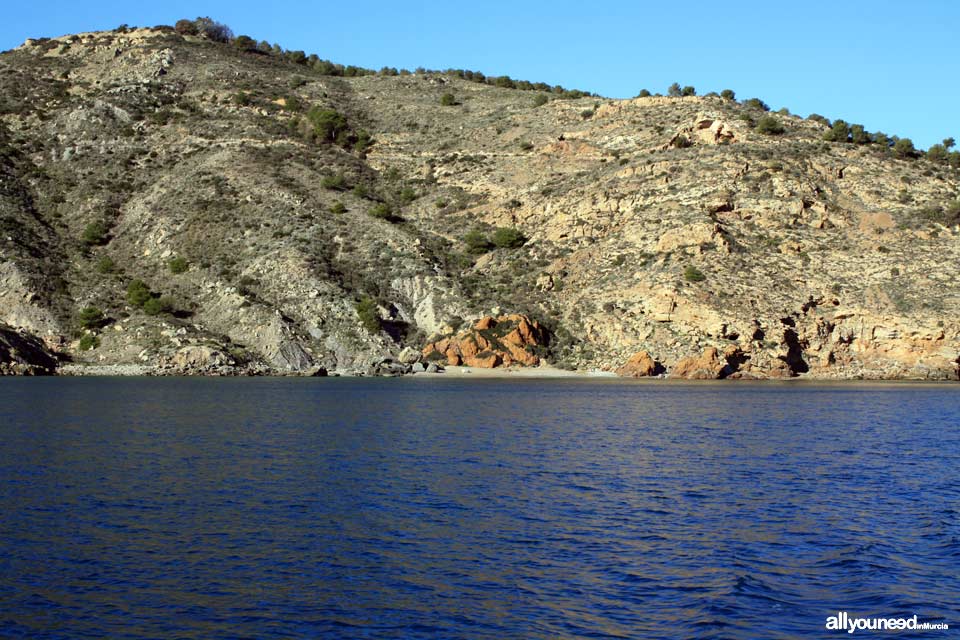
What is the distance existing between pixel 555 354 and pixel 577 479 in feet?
186

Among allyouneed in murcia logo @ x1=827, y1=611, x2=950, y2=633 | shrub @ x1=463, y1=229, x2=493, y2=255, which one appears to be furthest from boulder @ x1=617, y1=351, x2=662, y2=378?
allyouneed in murcia logo @ x1=827, y1=611, x2=950, y2=633

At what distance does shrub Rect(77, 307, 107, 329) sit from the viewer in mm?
83750

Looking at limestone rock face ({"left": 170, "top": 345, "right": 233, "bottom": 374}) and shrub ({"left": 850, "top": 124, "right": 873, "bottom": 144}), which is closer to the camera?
limestone rock face ({"left": 170, "top": 345, "right": 233, "bottom": 374})

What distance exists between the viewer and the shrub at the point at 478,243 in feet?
338

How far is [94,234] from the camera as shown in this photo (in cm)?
9962

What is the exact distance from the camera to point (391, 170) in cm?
12281

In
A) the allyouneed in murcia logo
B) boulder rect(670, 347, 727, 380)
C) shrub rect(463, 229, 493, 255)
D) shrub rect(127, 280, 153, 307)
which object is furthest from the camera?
shrub rect(463, 229, 493, 255)

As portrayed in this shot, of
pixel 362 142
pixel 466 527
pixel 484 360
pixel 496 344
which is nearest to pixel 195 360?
pixel 484 360

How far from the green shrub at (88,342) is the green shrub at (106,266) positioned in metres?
12.8

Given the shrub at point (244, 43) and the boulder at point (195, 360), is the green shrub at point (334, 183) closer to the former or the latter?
the boulder at point (195, 360)

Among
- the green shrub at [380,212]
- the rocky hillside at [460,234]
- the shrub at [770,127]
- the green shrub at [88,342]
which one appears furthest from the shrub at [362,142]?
the green shrub at [88,342]

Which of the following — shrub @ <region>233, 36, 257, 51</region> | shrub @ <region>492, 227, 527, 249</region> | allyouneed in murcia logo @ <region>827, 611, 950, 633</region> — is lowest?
allyouneed in murcia logo @ <region>827, 611, 950, 633</region>

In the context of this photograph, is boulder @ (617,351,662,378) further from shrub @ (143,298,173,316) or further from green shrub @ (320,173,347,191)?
green shrub @ (320,173,347,191)

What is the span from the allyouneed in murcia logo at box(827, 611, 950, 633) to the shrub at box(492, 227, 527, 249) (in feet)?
288
